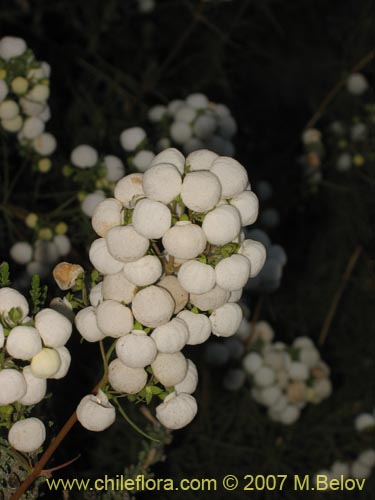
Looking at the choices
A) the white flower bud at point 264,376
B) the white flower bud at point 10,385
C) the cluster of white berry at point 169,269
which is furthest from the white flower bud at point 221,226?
the white flower bud at point 264,376

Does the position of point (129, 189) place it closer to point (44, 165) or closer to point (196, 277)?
point (196, 277)

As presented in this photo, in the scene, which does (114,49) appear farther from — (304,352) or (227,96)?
(304,352)

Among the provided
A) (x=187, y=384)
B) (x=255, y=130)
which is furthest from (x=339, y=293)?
(x=187, y=384)

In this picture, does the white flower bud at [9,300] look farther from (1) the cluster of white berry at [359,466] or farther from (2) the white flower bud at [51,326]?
(1) the cluster of white berry at [359,466]

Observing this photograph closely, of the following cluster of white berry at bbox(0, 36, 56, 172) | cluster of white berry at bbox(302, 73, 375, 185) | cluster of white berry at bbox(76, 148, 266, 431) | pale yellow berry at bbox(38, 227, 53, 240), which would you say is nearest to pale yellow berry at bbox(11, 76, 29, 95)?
cluster of white berry at bbox(0, 36, 56, 172)

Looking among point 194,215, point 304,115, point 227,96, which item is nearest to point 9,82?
point 194,215

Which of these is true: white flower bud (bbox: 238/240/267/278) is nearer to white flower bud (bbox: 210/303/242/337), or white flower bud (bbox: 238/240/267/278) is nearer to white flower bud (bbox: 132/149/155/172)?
white flower bud (bbox: 210/303/242/337)
